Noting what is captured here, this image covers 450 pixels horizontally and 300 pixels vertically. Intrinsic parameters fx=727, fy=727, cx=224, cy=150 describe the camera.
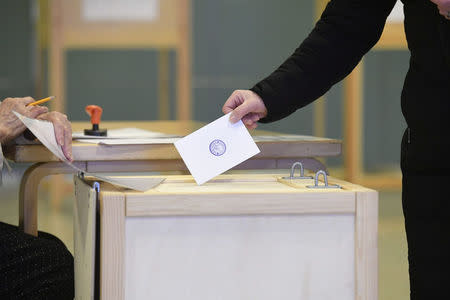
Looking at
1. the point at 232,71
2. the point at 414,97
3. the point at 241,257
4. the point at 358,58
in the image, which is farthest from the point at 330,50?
the point at 232,71

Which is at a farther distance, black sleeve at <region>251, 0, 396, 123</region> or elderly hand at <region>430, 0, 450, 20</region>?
black sleeve at <region>251, 0, 396, 123</region>

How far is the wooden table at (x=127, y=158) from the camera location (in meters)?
1.31

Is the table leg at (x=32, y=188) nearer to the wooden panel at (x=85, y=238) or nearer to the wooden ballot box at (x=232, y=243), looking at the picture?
the wooden panel at (x=85, y=238)

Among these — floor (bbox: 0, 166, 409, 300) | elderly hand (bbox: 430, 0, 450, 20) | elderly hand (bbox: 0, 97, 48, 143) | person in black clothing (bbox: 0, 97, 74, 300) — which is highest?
elderly hand (bbox: 430, 0, 450, 20)

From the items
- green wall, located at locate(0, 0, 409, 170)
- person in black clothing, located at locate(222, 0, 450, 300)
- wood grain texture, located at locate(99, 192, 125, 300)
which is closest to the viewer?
wood grain texture, located at locate(99, 192, 125, 300)

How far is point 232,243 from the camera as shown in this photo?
95 centimetres

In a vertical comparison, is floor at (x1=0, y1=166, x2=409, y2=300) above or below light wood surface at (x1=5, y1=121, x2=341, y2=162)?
below

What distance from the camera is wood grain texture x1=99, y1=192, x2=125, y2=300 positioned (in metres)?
0.92

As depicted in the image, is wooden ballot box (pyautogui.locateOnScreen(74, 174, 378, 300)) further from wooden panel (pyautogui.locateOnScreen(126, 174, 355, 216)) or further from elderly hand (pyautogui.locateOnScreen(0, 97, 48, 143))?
elderly hand (pyautogui.locateOnScreen(0, 97, 48, 143))

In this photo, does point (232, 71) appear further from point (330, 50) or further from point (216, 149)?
point (216, 149)

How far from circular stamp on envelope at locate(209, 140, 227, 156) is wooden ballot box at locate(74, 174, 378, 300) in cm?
12

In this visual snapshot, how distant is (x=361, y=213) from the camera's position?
3.18ft

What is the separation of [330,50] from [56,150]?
0.53 meters

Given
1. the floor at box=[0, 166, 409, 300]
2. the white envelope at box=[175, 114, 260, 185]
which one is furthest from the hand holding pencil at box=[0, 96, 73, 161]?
the white envelope at box=[175, 114, 260, 185]
